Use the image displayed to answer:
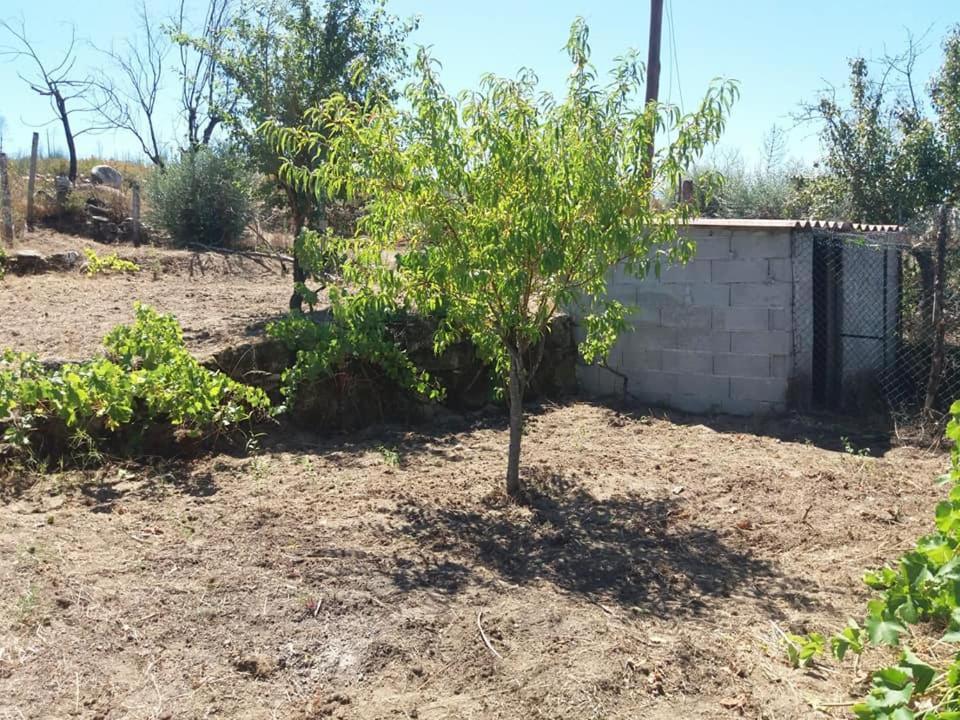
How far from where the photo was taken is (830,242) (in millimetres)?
7996

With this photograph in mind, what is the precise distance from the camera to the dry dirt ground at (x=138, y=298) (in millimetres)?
7680

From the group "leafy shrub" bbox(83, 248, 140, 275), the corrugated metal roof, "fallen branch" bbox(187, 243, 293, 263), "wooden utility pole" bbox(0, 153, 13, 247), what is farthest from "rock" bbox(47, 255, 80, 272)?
the corrugated metal roof

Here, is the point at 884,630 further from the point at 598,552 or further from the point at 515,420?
the point at 515,420

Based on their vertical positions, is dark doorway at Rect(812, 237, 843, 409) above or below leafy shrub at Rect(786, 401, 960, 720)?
above

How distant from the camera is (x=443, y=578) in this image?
15.3 feet

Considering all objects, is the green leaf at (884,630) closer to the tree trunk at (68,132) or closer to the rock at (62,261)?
the rock at (62,261)

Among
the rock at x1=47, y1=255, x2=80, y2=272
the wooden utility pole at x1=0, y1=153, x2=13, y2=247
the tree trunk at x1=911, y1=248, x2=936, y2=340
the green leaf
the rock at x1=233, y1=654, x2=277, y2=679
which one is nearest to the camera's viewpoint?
the green leaf

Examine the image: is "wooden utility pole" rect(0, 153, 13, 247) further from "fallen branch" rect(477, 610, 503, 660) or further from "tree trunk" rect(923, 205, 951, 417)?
"tree trunk" rect(923, 205, 951, 417)

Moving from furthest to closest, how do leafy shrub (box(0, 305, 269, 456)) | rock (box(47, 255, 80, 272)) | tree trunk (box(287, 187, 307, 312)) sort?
1. rock (box(47, 255, 80, 272))
2. tree trunk (box(287, 187, 307, 312))
3. leafy shrub (box(0, 305, 269, 456))

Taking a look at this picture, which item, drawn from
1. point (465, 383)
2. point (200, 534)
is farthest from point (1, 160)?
point (200, 534)

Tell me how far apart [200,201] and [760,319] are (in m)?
8.53

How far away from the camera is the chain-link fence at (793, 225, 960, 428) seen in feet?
25.6

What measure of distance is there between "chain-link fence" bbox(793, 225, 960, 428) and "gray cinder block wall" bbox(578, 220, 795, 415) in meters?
0.18

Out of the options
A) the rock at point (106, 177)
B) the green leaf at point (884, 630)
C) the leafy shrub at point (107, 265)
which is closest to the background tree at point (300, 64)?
the leafy shrub at point (107, 265)
